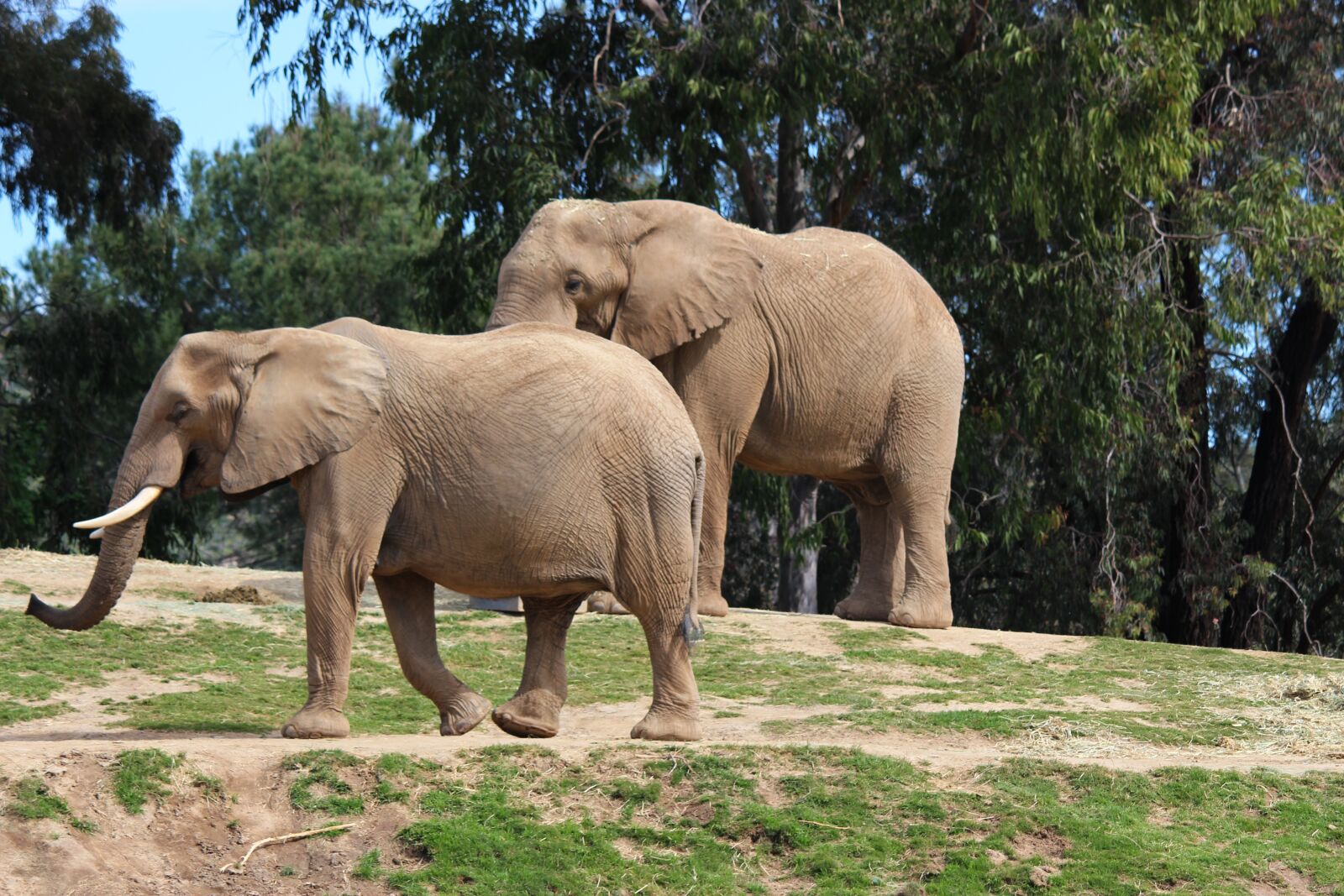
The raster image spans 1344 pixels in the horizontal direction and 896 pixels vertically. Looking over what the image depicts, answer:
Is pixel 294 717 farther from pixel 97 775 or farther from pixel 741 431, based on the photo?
pixel 741 431

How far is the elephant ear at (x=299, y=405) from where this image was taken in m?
8.61

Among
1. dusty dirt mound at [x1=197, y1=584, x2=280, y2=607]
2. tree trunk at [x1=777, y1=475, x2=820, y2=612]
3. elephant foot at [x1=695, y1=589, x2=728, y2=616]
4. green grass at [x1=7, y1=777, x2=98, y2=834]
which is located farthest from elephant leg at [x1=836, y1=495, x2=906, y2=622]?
green grass at [x1=7, y1=777, x2=98, y2=834]

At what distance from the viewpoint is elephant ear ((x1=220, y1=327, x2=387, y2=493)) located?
28.2ft

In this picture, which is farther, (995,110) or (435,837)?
(995,110)

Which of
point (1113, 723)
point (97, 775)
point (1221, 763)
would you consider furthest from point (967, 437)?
point (97, 775)

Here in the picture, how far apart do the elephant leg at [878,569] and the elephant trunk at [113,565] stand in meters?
6.62

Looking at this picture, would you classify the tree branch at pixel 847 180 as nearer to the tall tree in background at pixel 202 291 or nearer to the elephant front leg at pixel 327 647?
the tall tree in background at pixel 202 291

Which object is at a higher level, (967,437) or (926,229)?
(926,229)

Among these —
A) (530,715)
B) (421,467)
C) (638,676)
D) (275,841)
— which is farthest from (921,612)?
(275,841)

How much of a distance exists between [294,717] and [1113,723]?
477 cm

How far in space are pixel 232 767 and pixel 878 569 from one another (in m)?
7.22

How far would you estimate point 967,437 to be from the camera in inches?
776

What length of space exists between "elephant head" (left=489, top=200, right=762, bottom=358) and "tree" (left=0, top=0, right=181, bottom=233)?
1209cm

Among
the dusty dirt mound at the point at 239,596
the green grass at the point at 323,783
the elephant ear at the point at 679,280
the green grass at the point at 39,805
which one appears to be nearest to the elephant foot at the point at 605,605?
the elephant ear at the point at 679,280
